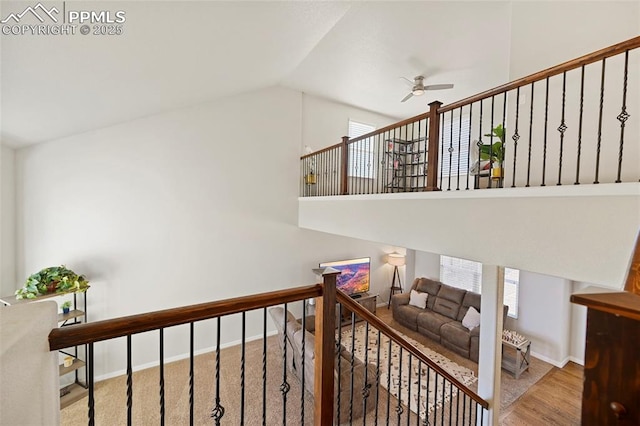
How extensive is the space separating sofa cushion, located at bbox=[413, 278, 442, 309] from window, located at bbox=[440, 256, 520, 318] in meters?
0.56

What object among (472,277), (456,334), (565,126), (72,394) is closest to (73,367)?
(72,394)

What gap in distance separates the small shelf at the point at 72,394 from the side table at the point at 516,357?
6455mm

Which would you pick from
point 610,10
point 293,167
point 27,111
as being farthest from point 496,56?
point 27,111

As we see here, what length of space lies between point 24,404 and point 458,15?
14.8 feet

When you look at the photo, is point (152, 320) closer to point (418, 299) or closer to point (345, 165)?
point (345, 165)

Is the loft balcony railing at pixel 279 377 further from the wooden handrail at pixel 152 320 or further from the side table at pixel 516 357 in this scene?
the side table at pixel 516 357

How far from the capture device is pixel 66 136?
385 cm

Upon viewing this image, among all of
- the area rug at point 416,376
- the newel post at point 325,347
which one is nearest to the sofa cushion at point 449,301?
the area rug at point 416,376

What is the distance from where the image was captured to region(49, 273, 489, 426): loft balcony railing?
93cm

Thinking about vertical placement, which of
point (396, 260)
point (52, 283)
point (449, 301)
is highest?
point (52, 283)

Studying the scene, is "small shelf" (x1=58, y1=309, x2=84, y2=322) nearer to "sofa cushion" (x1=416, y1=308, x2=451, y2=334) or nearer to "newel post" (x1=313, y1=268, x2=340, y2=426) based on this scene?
"newel post" (x1=313, y1=268, x2=340, y2=426)

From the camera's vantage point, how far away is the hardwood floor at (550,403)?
3.35m

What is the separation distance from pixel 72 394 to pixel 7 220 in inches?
106

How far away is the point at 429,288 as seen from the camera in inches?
241
